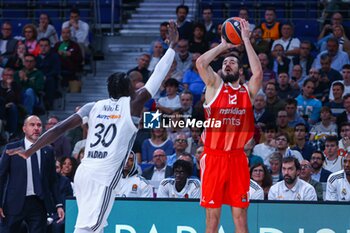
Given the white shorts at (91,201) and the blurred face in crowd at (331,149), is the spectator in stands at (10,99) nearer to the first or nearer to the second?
the blurred face in crowd at (331,149)

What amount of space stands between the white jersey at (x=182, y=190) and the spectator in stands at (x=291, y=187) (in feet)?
3.35

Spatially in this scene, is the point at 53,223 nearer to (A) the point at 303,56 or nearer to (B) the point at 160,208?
(B) the point at 160,208

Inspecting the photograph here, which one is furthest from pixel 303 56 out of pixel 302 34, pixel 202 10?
pixel 202 10

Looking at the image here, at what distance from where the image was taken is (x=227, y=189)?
11734 mm

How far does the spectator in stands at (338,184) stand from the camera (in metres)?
13.5

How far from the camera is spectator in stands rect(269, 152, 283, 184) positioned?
14.7 metres

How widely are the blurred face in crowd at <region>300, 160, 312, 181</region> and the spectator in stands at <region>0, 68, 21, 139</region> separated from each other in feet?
17.9

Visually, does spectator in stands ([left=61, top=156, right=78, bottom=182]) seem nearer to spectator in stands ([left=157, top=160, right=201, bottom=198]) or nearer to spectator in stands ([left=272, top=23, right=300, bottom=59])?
spectator in stands ([left=157, top=160, right=201, bottom=198])

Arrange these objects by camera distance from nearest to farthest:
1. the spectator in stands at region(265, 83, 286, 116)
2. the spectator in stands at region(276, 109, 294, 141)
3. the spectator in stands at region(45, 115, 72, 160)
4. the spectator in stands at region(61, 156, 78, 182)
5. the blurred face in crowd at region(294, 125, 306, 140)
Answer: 1. the spectator in stands at region(61, 156, 78, 182)
2. the blurred face in crowd at region(294, 125, 306, 140)
3. the spectator in stands at region(276, 109, 294, 141)
4. the spectator in stands at region(45, 115, 72, 160)
5. the spectator in stands at region(265, 83, 286, 116)

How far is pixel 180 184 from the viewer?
13.8 metres

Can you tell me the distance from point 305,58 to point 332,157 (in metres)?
3.48

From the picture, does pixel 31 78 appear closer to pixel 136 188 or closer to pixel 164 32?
pixel 164 32

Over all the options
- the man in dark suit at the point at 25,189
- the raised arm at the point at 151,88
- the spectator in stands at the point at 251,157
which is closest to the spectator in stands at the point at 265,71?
the spectator in stands at the point at 251,157

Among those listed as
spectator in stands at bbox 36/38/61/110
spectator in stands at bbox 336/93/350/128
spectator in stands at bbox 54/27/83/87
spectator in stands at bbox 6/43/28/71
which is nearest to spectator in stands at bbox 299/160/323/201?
spectator in stands at bbox 336/93/350/128
